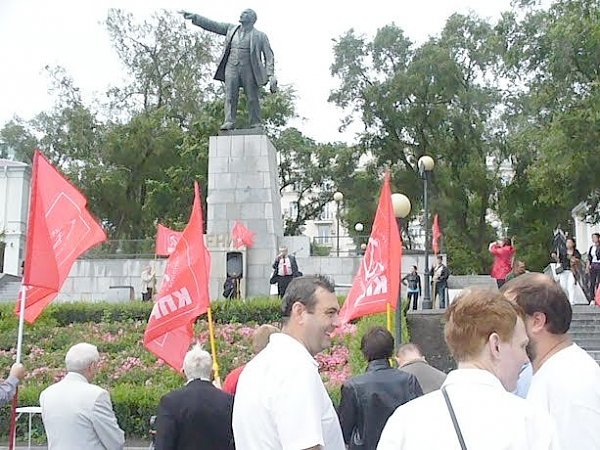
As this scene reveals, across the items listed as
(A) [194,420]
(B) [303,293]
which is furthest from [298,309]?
(A) [194,420]

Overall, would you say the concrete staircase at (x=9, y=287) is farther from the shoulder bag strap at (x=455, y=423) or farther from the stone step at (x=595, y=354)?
the shoulder bag strap at (x=455, y=423)

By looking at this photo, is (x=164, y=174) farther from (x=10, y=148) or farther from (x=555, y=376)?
(x=555, y=376)

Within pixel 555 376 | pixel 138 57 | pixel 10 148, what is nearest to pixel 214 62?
pixel 138 57

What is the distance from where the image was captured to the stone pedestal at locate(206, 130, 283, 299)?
71.3ft

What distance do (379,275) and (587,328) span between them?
8.88m

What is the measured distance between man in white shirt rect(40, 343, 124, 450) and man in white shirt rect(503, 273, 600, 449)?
265 centimetres

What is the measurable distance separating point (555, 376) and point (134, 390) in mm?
8575

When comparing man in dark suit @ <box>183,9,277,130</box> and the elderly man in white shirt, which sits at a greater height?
man in dark suit @ <box>183,9,277,130</box>

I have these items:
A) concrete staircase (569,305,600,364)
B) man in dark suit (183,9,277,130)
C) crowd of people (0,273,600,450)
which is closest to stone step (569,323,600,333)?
concrete staircase (569,305,600,364)

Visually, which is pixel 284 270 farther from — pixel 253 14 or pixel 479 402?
pixel 479 402

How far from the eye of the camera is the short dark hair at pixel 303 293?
11.4 ft

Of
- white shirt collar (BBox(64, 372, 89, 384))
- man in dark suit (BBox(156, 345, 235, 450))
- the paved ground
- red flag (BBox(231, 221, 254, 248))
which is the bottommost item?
the paved ground

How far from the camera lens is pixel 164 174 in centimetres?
4172

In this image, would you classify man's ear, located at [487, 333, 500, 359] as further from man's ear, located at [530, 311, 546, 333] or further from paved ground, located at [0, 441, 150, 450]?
paved ground, located at [0, 441, 150, 450]
